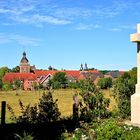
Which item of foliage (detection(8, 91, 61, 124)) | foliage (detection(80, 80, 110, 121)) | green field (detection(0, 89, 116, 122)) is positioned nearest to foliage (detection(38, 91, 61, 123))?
foliage (detection(8, 91, 61, 124))

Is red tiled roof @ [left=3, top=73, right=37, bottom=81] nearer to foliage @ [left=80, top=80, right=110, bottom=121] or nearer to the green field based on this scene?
the green field

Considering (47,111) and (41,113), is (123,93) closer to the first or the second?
(47,111)

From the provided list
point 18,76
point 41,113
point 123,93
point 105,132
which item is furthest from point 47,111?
point 18,76

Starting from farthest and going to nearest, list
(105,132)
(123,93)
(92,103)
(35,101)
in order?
(35,101) → (123,93) → (92,103) → (105,132)

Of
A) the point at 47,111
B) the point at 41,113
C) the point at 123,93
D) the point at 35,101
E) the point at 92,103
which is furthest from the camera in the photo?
the point at 35,101

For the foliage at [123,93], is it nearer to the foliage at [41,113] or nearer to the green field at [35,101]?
the foliage at [41,113]

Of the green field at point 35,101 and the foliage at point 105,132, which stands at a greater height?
the foliage at point 105,132

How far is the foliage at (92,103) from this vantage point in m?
14.8

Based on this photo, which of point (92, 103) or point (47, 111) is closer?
point (47, 111)

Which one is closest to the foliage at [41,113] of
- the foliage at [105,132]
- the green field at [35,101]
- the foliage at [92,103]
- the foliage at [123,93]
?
the foliage at [92,103]

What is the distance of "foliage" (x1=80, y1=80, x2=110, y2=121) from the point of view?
14836 millimetres

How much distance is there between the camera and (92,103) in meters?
15.4

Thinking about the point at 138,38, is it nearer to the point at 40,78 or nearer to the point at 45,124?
the point at 45,124

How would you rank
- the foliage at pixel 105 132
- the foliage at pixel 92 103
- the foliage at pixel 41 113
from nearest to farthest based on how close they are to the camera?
the foliage at pixel 105 132 → the foliage at pixel 41 113 → the foliage at pixel 92 103
